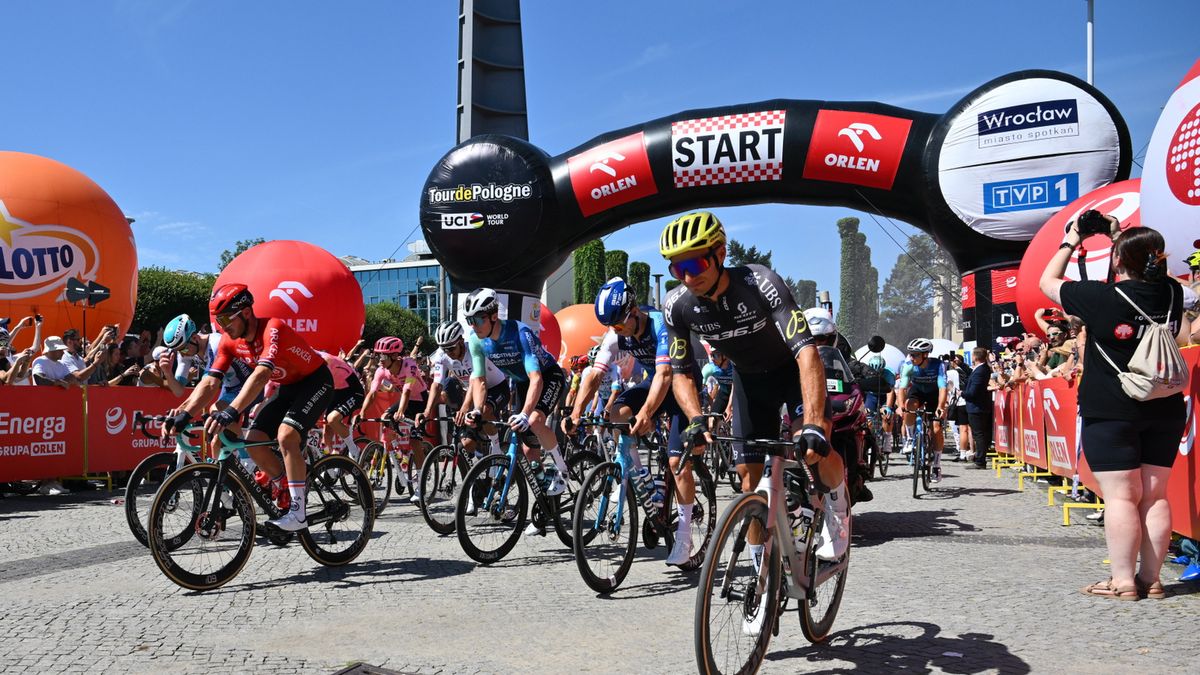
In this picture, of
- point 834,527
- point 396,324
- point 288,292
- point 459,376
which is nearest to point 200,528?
point 834,527

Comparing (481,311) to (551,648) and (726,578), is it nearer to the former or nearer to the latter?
(551,648)

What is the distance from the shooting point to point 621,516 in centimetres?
604

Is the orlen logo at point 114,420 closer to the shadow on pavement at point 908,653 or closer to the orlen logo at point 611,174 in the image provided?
the orlen logo at point 611,174

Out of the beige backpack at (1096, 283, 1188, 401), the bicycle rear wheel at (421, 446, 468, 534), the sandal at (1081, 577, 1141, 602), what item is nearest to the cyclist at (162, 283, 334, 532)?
the bicycle rear wheel at (421, 446, 468, 534)

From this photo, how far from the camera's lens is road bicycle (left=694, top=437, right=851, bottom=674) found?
3.39 m

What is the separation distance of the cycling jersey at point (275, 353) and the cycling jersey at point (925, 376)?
9.89m

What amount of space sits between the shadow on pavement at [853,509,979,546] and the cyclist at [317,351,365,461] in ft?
13.9

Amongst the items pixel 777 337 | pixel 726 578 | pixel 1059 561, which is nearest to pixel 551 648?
pixel 726 578

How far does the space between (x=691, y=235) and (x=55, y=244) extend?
55.2ft

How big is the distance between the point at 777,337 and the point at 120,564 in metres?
5.08

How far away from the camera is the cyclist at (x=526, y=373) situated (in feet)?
23.5

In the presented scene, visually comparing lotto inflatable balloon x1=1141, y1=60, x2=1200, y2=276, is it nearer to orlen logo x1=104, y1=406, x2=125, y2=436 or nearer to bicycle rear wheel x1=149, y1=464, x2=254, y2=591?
bicycle rear wheel x1=149, y1=464, x2=254, y2=591

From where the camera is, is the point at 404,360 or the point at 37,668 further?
the point at 404,360

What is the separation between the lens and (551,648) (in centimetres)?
438
